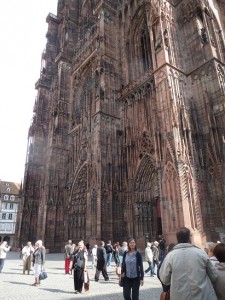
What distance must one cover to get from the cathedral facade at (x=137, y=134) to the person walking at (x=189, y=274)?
938 centimetres

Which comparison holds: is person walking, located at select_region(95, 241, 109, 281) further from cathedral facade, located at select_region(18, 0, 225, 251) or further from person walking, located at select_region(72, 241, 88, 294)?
cathedral facade, located at select_region(18, 0, 225, 251)

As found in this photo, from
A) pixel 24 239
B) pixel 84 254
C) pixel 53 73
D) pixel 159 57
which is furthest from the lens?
pixel 53 73

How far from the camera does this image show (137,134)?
60.1 ft

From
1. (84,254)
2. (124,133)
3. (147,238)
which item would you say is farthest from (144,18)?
(84,254)

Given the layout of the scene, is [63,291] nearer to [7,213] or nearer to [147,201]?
[147,201]

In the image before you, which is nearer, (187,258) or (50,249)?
(187,258)

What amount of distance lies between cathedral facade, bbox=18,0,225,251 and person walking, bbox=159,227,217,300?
9.38 metres

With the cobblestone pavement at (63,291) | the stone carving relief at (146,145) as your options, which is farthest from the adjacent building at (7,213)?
the cobblestone pavement at (63,291)

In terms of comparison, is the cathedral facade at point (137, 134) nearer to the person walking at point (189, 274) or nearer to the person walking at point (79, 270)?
the person walking at point (79, 270)

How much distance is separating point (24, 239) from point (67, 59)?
68.1 ft

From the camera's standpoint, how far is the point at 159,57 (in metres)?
15.7

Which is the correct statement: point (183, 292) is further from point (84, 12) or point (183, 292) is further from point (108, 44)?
point (84, 12)

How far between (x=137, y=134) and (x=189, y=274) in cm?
1594

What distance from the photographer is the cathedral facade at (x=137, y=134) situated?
13.1 meters
